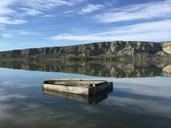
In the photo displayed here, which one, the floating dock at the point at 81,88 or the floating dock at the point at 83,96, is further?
the floating dock at the point at 81,88

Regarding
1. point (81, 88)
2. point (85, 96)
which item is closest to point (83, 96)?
point (85, 96)

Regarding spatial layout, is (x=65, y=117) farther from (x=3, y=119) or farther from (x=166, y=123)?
(x=166, y=123)

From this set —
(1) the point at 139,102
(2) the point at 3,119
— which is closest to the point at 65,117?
(2) the point at 3,119

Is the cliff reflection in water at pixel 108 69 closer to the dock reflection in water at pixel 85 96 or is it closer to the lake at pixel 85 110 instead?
the dock reflection in water at pixel 85 96

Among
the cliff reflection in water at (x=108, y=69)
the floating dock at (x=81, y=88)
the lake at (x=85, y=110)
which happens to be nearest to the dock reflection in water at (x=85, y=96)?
the lake at (x=85, y=110)

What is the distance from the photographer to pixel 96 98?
3375 cm

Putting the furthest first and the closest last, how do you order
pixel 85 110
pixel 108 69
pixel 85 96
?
pixel 108 69 → pixel 85 96 → pixel 85 110

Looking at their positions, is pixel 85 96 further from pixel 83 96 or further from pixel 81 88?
pixel 81 88

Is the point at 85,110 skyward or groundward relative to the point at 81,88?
groundward

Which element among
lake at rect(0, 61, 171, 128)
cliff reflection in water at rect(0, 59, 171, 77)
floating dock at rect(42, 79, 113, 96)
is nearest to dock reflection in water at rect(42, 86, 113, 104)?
lake at rect(0, 61, 171, 128)

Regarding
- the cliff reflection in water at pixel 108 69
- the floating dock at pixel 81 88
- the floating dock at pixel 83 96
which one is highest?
the cliff reflection in water at pixel 108 69

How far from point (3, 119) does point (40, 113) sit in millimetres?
3245

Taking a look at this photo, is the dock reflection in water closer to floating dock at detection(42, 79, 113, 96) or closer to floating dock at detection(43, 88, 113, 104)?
floating dock at detection(43, 88, 113, 104)

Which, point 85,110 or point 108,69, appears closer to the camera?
point 85,110
